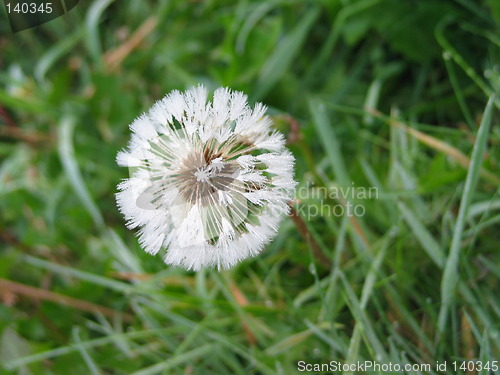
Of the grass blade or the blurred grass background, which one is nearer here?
the grass blade

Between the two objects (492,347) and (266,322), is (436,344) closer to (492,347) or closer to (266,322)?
(492,347)

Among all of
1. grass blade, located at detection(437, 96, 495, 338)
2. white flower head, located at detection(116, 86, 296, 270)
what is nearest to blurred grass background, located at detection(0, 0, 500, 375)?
grass blade, located at detection(437, 96, 495, 338)

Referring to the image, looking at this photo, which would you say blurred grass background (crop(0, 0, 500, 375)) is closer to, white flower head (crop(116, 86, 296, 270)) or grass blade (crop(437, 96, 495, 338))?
grass blade (crop(437, 96, 495, 338))

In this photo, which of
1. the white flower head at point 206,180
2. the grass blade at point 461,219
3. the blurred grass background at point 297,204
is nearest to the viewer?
the white flower head at point 206,180

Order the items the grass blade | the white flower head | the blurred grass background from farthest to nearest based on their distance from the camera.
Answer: the blurred grass background < the grass blade < the white flower head

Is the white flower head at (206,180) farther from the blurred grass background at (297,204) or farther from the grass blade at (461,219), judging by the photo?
the grass blade at (461,219)

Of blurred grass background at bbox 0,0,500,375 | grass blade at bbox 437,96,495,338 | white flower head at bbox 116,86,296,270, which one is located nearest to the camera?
white flower head at bbox 116,86,296,270

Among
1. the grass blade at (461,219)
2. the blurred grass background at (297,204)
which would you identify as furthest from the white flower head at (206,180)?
the grass blade at (461,219)

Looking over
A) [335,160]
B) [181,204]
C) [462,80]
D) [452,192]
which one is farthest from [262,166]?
[462,80]
